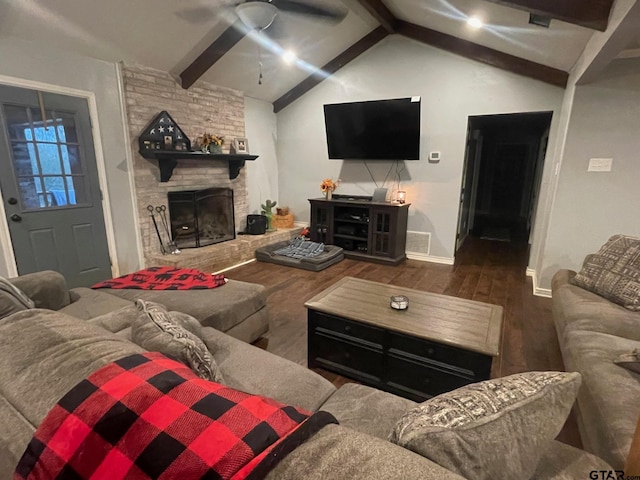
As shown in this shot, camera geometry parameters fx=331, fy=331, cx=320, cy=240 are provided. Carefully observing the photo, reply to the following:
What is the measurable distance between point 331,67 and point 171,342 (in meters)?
5.00

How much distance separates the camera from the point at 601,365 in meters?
1.49

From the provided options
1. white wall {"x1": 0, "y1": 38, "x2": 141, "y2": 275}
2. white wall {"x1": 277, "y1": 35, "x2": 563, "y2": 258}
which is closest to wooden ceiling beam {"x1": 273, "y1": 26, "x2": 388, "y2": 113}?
white wall {"x1": 277, "y1": 35, "x2": 563, "y2": 258}

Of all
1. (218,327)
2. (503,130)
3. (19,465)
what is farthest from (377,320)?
(503,130)

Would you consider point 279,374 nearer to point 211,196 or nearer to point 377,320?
point 377,320

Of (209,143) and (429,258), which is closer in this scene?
(209,143)

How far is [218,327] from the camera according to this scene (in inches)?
84.5

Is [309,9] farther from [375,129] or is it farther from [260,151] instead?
[260,151]

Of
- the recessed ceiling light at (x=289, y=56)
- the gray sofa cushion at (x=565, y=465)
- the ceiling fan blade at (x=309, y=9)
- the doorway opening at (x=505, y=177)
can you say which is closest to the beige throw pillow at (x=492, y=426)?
the gray sofa cushion at (x=565, y=465)

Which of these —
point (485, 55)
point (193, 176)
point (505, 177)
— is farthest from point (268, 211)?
point (505, 177)

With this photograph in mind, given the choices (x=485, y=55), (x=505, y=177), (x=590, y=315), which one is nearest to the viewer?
(x=590, y=315)

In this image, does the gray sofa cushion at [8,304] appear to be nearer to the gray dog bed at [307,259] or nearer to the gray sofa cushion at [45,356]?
the gray sofa cushion at [45,356]

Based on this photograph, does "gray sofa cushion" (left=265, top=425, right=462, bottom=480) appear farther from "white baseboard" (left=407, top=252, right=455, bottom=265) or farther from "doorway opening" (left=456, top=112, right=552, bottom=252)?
"doorway opening" (left=456, top=112, right=552, bottom=252)

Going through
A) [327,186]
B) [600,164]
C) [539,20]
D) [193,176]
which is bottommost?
[327,186]

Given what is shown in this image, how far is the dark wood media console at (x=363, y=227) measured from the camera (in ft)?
15.2
